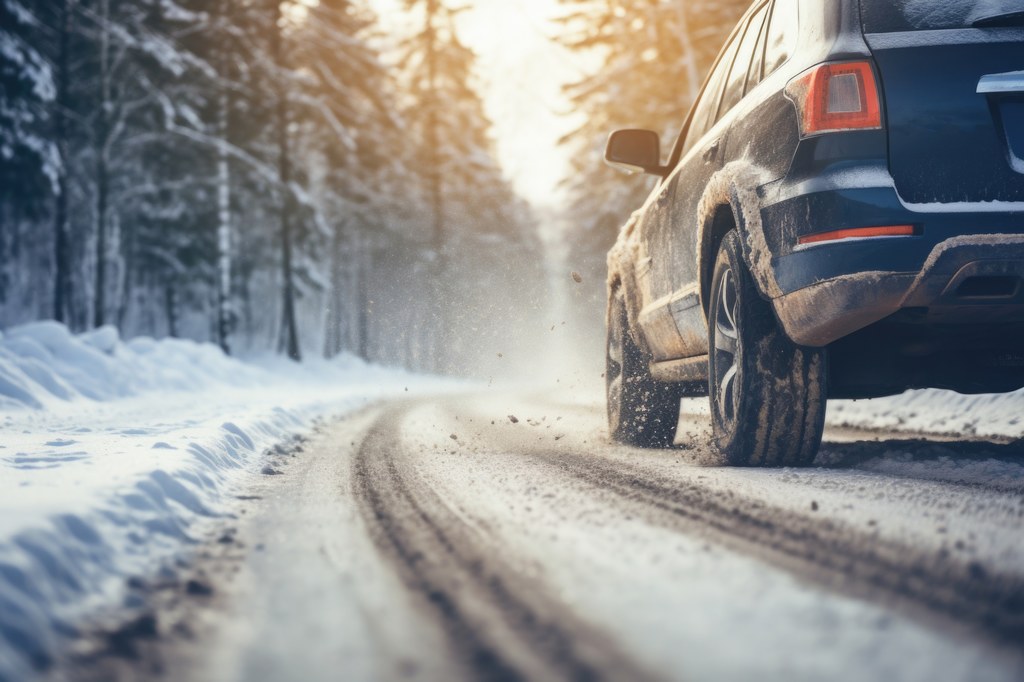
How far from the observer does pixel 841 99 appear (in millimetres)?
3488

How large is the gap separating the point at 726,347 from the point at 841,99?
143 cm

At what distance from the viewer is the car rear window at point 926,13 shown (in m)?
3.57

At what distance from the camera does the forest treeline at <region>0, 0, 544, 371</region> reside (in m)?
19.4

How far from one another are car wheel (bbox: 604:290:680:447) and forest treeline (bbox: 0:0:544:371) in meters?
15.4

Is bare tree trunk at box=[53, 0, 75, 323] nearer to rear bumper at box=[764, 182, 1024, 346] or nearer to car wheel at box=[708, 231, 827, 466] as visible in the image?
car wheel at box=[708, 231, 827, 466]

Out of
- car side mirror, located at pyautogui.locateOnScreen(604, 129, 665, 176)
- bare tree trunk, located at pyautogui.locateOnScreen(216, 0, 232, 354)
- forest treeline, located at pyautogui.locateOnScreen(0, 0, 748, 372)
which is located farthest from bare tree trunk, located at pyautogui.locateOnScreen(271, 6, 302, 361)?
car side mirror, located at pyautogui.locateOnScreen(604, 129, 665, 176)

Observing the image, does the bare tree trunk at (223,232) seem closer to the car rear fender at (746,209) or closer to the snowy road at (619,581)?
the snowy road at (619,581)

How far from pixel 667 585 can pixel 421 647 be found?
2.34ft

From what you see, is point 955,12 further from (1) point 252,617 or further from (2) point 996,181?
(1) point 252,617

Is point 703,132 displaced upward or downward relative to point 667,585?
upward

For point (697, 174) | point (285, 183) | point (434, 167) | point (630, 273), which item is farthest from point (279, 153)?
point (697, 174)

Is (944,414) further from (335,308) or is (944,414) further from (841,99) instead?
(335,308)

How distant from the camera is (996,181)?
131 inches

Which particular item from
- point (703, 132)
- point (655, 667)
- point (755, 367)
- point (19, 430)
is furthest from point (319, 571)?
point (19, 430)
